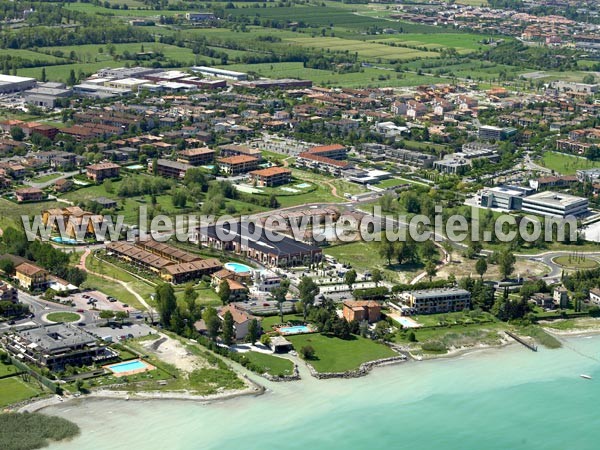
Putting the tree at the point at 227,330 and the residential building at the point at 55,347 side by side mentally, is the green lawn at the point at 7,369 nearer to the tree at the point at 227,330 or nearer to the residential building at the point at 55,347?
the residential building at the point at 55,347

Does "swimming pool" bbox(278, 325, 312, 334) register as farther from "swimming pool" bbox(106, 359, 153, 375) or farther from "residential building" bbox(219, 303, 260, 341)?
"swimming pool" bbox(106, 359, 153, 375)

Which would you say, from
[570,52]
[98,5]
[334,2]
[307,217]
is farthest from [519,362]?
[334,2]

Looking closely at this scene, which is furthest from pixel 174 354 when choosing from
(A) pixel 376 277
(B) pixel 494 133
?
(B) pixel 494 133

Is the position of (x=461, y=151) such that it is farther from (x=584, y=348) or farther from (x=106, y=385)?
(x=106, y=385)

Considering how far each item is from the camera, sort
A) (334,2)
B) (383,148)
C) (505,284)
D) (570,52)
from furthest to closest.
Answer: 1. (334,2)
2. (570,52)
3. (383,148)
4. (505,284)

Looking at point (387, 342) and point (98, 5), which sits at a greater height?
point (98, 5)

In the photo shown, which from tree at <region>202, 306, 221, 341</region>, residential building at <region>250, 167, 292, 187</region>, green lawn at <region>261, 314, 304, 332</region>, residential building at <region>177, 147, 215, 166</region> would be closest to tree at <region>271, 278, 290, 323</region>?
green lawn at <region>261, 314, 304, 332</region>
